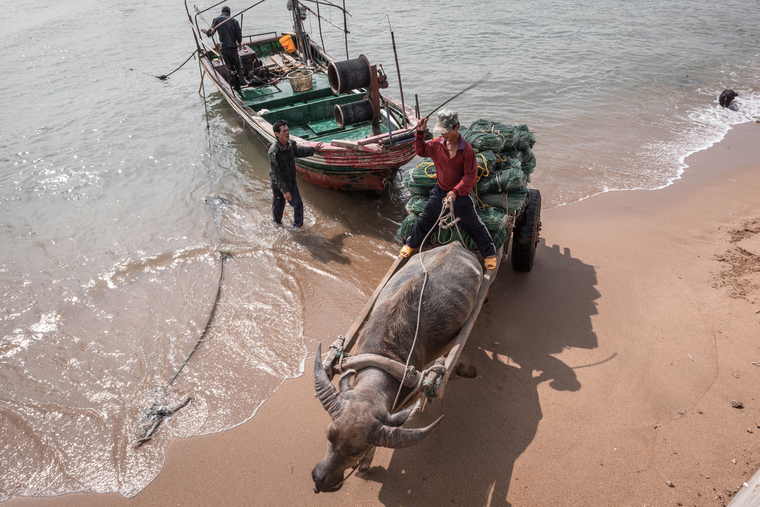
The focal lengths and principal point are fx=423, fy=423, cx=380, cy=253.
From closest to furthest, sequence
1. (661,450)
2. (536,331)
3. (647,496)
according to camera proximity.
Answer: (647,496) → (661,450) → (536,331)

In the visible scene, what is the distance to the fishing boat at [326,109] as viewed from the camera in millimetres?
7871

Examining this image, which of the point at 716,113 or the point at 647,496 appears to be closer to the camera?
the point at 647,496

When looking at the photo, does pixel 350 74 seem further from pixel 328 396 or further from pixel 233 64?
pixel 328 396

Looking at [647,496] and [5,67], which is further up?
[5,67]

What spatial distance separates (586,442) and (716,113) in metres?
13.6

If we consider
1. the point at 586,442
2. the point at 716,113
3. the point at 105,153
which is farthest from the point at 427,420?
the point at 716,113

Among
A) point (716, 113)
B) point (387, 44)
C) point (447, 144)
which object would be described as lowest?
point (716, 113)

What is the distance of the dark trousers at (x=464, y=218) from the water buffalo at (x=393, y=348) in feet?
0.70

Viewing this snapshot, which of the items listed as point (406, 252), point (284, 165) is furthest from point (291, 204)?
point (406, 252)

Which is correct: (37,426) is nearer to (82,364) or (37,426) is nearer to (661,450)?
(82,364)

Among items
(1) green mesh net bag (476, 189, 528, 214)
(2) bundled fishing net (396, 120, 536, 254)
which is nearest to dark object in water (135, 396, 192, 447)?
(2) bundled fishing net (396, 120, 536, 254)

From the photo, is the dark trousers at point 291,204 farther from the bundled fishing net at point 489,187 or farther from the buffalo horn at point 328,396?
the buffalo horn at point 328,396

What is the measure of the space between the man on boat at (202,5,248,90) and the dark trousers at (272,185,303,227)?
556cm

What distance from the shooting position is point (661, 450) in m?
4.03
